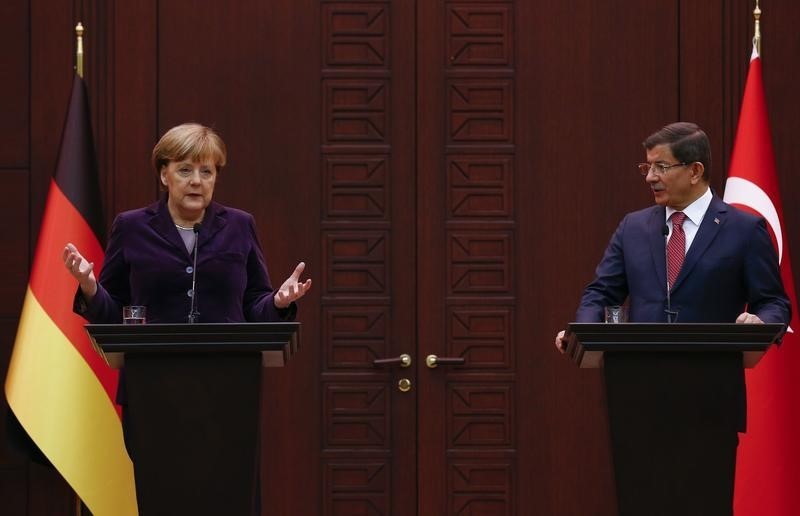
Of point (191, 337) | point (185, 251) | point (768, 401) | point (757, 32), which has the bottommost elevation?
point (768, 401)

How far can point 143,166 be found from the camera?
523 cm

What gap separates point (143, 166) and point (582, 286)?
1.84 meters

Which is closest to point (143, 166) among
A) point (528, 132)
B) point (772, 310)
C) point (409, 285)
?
point (409, 285)

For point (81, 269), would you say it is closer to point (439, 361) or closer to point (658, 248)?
point (658, 248)

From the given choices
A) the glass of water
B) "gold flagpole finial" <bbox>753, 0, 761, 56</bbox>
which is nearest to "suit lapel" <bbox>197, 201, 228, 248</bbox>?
the glass of water

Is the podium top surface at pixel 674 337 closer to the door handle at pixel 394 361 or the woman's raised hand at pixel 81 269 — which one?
the woman's raised hand at pixel 81 269

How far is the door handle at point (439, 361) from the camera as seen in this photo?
206 inches

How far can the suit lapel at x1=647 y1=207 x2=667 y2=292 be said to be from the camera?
13.2 feet

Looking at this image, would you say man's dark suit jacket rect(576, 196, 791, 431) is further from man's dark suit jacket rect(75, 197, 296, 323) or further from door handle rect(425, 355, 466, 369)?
door handle rect(425, 355, 466, 369)

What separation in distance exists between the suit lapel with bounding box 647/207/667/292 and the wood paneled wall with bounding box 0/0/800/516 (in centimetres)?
117

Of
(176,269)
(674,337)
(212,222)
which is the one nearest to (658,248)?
(674,337)

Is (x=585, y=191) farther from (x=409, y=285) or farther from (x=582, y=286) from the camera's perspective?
(x=409, y=285)

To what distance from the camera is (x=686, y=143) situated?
13.4 feet

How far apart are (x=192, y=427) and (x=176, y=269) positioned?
0.65 m
